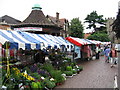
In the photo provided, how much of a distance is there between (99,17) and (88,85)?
59809mm

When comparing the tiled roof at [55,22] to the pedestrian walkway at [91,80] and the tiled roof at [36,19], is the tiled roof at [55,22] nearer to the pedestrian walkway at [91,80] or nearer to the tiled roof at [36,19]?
the tiled roof at [36,19]

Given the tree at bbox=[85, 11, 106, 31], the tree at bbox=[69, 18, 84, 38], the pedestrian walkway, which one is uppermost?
the tree at bbox=[85, 11, 106, 31]

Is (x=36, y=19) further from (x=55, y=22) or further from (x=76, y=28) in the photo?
(x=76, y=28)

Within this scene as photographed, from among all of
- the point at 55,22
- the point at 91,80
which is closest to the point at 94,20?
the point at 55,22

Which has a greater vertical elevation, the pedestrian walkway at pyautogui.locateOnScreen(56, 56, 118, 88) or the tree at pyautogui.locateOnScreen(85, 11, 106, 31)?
the tree at pyautogui.locateOnScreen(85, 11, 106, 31)

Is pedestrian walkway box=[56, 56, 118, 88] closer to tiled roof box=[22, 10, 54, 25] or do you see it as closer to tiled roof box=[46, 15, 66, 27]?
tiled roof box=[22, 10, 54, 25]

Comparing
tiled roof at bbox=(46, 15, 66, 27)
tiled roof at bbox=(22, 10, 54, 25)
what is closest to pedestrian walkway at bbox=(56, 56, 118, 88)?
tiled roof at bbox=(22, 10, 54, 25)

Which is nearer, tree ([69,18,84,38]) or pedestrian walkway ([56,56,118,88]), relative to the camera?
pedestrian walkway ([56,56,118,88])

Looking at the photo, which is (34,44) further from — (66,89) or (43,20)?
(43,20)

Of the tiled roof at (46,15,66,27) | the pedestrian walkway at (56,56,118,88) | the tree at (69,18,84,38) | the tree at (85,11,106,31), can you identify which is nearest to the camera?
the pedestrian walkway at (56,56,118,88)

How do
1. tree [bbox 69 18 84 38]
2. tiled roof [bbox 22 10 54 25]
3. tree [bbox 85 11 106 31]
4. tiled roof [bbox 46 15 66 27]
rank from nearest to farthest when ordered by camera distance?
tiled roof [bbox 22 10 54 25], tiled roof [bbox 46 15 66 27], tree [bbox 69 18 84 38], tree [bbox 85 11 106 31]

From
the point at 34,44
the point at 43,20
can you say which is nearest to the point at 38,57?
the point at 34,44

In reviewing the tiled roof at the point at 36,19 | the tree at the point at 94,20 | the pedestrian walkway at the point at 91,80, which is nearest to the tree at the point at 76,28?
the tiled roof at the point at 36,19

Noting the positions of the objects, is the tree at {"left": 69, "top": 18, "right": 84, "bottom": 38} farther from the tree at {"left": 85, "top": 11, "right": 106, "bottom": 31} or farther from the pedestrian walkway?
the pedestrian walkway
